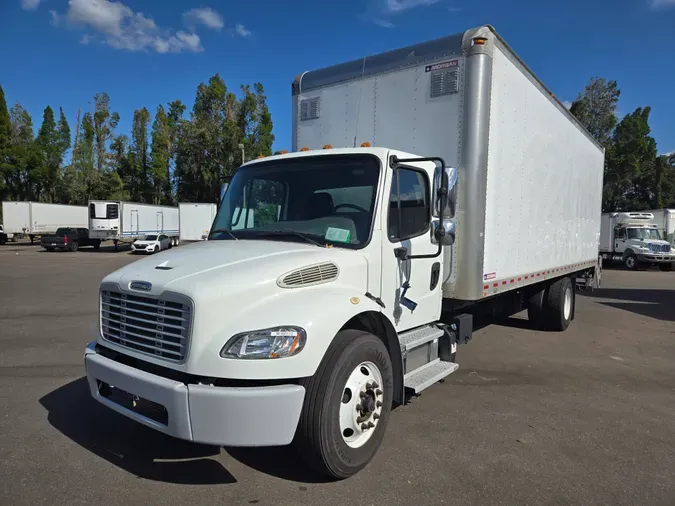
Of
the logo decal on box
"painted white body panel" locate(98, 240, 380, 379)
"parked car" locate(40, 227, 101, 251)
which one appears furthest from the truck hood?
"parked car" locate(40, 227, 101, 251)

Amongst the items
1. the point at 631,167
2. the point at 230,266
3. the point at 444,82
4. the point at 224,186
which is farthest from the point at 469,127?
the point at 631,167

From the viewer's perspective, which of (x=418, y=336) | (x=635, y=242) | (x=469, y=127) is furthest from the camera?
(x=635, y=242)

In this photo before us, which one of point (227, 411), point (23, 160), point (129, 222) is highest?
point (23, 160)

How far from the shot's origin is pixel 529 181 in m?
6.18

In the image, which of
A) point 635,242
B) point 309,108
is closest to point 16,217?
point 309,108

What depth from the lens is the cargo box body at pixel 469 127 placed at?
483 centimetres

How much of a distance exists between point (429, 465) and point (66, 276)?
17.4 meters

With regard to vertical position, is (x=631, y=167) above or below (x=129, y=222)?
above

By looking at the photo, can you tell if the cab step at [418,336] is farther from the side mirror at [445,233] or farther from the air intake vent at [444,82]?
the air intake vent at [444,82]

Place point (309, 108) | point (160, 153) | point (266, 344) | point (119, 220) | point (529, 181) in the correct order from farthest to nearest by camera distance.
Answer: point (160, 153)
point (119, 220)
point (529, 181)
point (309, 108)
point (266, 344)

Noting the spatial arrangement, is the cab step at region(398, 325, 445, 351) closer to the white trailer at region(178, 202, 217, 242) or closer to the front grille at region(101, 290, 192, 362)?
the front grille at region(101, 290, 192, 362)

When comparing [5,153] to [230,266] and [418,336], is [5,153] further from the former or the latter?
[418,336]

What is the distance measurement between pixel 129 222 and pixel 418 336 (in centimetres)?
3608

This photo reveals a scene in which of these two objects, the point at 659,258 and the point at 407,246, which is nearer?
the point at 407,246
